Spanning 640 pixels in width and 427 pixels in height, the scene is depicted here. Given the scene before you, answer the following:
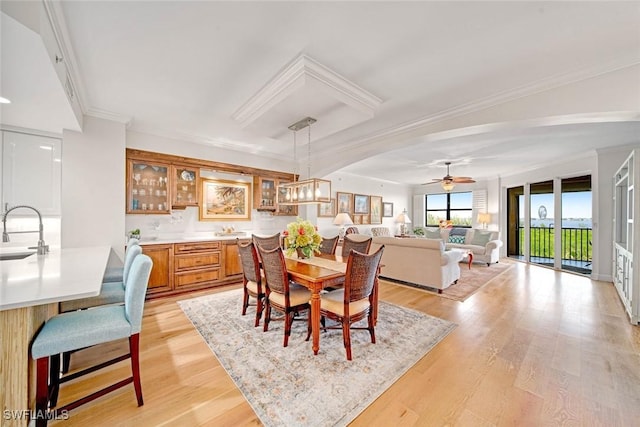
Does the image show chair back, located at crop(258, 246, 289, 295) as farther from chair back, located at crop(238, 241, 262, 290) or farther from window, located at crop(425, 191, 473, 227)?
window, located at crop(425, 191, 473, 227)

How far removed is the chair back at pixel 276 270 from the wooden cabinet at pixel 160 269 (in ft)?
7.23

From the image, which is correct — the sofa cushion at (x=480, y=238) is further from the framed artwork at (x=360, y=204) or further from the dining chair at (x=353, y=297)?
the dining chair at (x=353, y=297)

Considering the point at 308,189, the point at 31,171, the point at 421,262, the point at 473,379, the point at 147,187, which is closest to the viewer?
the point at 473,379

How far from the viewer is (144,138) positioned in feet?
13.0

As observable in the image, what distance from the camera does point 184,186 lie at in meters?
4.35

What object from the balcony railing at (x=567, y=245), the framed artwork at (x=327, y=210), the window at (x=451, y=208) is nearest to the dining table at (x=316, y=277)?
the framed artwork at (x=327, y=210)

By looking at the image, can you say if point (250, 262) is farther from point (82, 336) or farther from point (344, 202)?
point (344, 202)

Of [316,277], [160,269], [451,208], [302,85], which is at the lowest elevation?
[160,269]

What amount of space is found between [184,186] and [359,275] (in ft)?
11.9

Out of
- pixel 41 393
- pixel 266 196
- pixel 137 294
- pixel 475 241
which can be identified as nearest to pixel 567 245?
pixel 475 241

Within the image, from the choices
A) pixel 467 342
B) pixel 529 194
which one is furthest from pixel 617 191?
pixel 467 342

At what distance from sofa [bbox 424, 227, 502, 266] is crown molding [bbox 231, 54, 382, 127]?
5607 millimetres

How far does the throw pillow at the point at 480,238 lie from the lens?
697 cm

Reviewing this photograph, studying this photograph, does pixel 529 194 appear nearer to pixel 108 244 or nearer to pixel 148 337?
pixel 148 337
